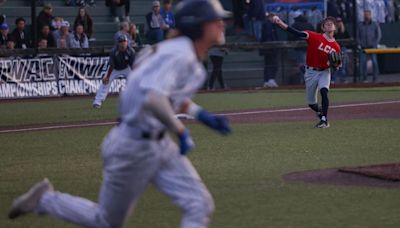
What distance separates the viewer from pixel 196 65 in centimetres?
624

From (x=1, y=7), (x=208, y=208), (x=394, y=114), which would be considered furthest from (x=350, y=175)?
(x=1, y=7)

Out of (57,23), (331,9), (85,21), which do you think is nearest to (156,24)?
(85,21)

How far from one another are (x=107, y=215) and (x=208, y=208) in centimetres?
68

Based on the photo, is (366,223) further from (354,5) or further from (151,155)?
(354,5)

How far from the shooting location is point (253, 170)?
39.1 ft

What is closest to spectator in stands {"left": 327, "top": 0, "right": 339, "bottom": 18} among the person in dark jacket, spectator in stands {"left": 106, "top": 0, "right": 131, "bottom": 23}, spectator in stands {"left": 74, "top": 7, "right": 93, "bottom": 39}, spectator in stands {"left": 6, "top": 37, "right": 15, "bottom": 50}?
the person in dark jacket

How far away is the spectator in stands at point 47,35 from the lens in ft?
86.4

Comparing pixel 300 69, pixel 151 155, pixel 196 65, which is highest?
pixel 196 65

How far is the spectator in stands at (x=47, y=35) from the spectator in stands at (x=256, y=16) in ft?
20.8

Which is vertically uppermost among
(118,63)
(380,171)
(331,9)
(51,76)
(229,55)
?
(331,9)

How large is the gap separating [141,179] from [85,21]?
21.4 metres

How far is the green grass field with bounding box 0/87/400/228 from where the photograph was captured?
8.90 m

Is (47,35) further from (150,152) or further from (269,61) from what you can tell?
(150,152)

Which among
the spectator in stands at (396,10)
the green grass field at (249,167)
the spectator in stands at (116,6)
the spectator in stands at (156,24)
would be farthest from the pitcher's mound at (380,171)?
the spectator in stands at (396,10)
